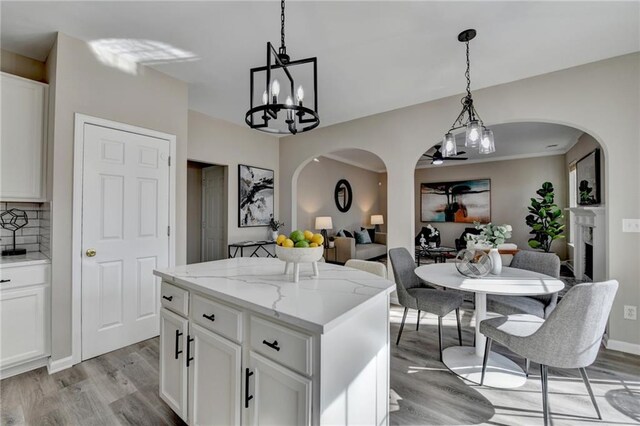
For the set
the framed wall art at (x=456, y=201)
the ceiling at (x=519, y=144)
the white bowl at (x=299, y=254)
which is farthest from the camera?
the framed wall art at (x=456, y=201)

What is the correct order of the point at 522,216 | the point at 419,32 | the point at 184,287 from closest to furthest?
the point at 184,287 → the point at 419,32 → the point at 522,216

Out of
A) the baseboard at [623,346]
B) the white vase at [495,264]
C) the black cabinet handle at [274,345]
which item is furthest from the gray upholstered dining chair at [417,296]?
the black cabinet handle at [274,345]

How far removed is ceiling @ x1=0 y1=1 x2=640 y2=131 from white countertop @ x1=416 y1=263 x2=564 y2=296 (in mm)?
1985

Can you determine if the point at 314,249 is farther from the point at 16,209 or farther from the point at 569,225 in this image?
the point at 569,225

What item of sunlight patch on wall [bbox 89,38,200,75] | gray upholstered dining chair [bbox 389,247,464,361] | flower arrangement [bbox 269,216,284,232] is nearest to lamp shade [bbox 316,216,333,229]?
flower arrangement [bbox 269,216,284,232]

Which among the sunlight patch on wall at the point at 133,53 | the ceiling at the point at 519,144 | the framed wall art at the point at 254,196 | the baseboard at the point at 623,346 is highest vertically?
the ceiling at the point at 519,144

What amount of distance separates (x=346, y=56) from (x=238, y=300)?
93.9 inches

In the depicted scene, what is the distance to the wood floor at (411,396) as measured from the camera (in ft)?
5.74

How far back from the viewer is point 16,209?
8.36ft

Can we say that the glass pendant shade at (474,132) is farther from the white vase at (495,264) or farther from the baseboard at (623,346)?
the baseboard at (623,346)

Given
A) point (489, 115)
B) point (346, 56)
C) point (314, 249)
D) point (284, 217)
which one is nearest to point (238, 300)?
point (314, 249)

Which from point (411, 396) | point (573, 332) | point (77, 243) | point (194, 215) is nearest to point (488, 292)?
point (573, 332)

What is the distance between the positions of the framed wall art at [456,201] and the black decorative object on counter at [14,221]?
829cm

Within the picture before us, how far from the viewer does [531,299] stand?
2.53 m
